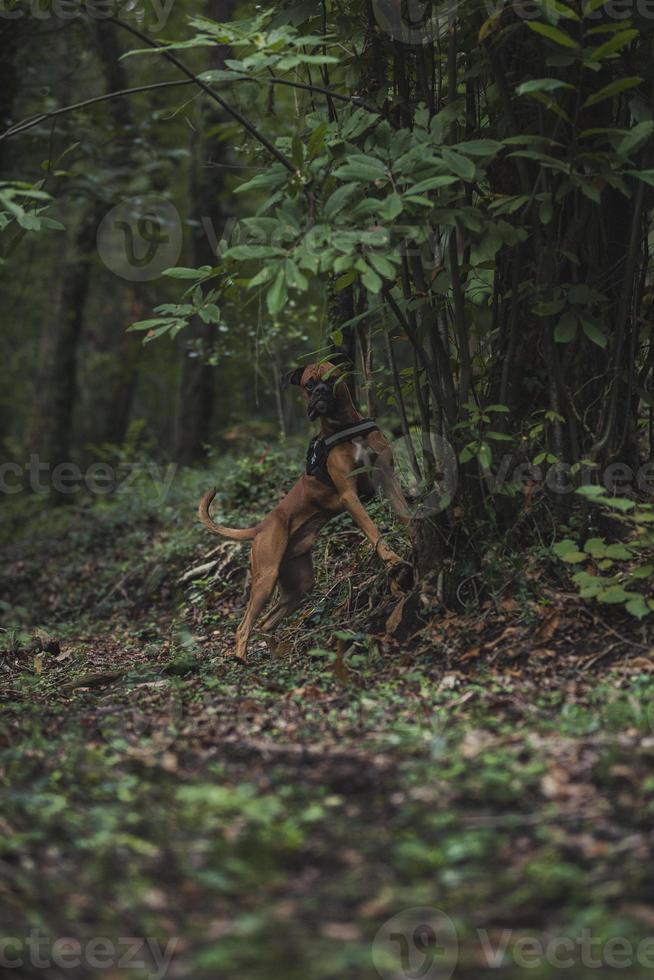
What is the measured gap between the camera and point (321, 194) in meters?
4.79

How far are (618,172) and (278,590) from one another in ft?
10.8

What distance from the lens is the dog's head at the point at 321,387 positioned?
5.65 m

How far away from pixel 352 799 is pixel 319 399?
2.72m

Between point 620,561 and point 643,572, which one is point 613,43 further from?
→ point 620,561

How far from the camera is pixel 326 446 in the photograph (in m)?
5.84

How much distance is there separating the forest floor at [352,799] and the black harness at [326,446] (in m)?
0.75

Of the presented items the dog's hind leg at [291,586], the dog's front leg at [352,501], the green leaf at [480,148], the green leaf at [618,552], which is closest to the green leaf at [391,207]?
the green leaf at [480,148]

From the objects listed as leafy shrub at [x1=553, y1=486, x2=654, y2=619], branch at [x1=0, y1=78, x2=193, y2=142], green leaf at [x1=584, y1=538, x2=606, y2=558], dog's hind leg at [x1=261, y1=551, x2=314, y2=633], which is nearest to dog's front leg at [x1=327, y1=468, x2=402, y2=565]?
dog's hind leg at [x1=261, y1=551, x2=314, y2=633]

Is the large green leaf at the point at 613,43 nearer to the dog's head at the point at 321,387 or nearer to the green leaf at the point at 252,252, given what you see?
the green leaf at the point at 252,252

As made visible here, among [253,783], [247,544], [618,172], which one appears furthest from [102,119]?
[253,783]

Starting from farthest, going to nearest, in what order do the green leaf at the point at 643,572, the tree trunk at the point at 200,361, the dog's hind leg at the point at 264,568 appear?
the tree trunk at the point at 200,361
the dog's hind leg at the point at 264,568
the green leaf at the point at 643,572

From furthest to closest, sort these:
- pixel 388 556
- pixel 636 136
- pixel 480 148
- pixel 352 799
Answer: pixel 388 556 → pixel 480 148 → pixel 636 136 → pixel 352 799

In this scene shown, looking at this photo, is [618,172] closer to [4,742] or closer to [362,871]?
[362,871]

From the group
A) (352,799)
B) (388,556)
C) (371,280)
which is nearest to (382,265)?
(371,280)
